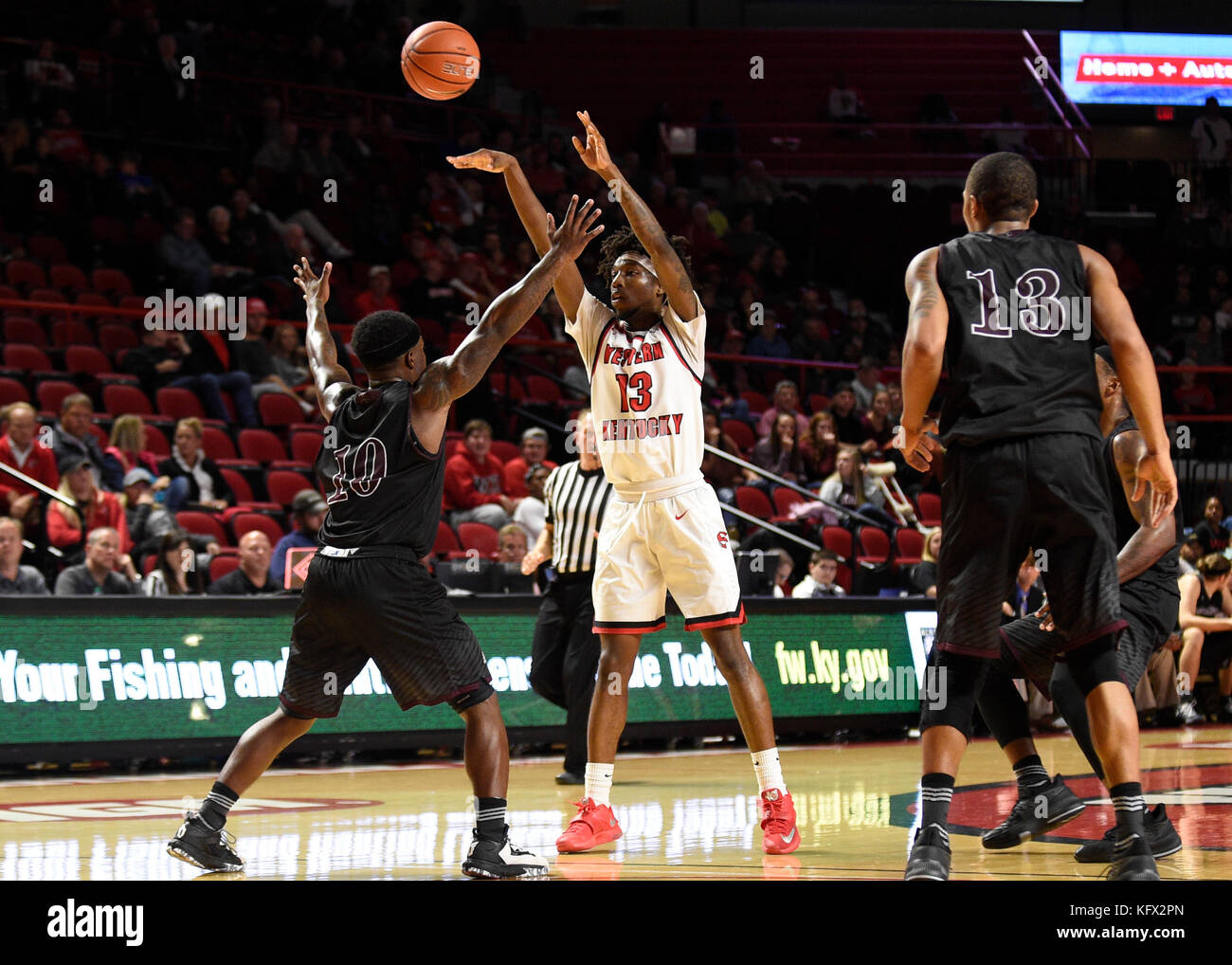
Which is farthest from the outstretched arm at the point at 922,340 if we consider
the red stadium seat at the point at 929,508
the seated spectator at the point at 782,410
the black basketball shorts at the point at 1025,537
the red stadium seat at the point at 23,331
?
the red stadium seat at the point at 929,508

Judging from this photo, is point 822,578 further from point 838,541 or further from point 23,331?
point 23,331

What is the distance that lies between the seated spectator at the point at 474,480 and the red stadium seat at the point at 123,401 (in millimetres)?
2686

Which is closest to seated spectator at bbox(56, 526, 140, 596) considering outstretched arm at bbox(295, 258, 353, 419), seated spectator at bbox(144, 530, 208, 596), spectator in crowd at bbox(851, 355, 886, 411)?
seated spectator at bbox(144, 530, 208, 596)

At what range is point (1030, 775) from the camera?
18.6 feet

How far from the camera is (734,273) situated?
66.8 feet

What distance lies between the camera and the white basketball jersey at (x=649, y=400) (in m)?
5.91

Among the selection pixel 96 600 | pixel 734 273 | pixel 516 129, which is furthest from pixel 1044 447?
pixel 516 129

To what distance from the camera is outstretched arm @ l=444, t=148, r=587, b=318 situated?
18.2ft

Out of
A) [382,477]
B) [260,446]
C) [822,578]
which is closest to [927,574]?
[822,578]

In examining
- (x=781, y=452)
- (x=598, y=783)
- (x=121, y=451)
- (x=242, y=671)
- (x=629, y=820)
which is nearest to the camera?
(x=598, y=783)

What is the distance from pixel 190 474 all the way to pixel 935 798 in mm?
8904

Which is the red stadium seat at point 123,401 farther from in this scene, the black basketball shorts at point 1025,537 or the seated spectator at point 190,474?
the black basketball shorts at point 1025,537
